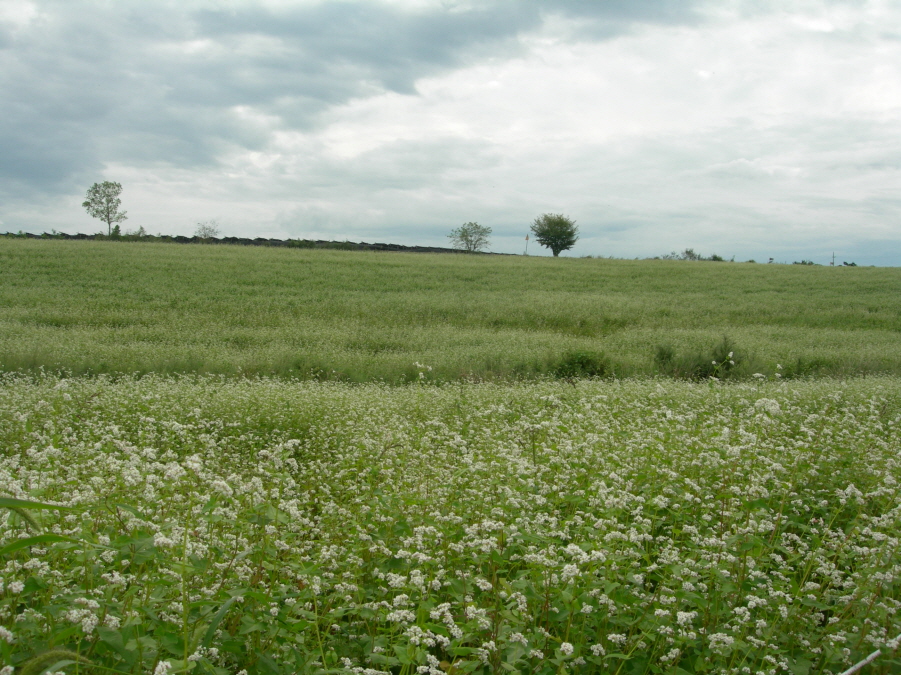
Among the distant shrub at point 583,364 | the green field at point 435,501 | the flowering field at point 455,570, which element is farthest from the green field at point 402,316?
the flowering field at point 455,570

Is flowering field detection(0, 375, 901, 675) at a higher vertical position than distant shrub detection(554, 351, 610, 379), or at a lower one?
higher

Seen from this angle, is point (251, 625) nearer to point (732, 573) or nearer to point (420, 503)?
point (420, 503)

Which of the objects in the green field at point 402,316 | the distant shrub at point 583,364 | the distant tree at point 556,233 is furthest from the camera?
the distant tree at point 556,233

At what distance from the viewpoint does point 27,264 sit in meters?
30.9

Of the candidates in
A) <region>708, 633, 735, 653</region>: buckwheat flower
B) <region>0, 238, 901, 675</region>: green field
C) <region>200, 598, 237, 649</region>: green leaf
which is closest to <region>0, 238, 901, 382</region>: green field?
<region>0, 238, 901, 675</region>: green field

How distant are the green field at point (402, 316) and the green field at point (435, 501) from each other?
20 cm

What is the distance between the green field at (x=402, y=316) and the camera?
16.6m

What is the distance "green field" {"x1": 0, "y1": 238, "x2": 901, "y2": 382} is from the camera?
54.5 feet

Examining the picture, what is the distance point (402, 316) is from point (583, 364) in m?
9.01

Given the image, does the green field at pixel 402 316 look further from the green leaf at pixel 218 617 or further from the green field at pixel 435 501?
the green leaf at pixel 218 617

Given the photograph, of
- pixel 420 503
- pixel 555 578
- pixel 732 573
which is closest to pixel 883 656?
pixel 732 573

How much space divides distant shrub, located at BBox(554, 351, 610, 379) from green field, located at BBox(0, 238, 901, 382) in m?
0.07

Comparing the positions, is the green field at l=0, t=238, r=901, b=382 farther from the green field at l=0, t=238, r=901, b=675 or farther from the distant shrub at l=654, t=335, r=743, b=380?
the green field at l=0, t=238, r=901, b=675

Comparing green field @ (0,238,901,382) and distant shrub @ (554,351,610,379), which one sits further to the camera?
distant shrub @ (554,351,610,379)
